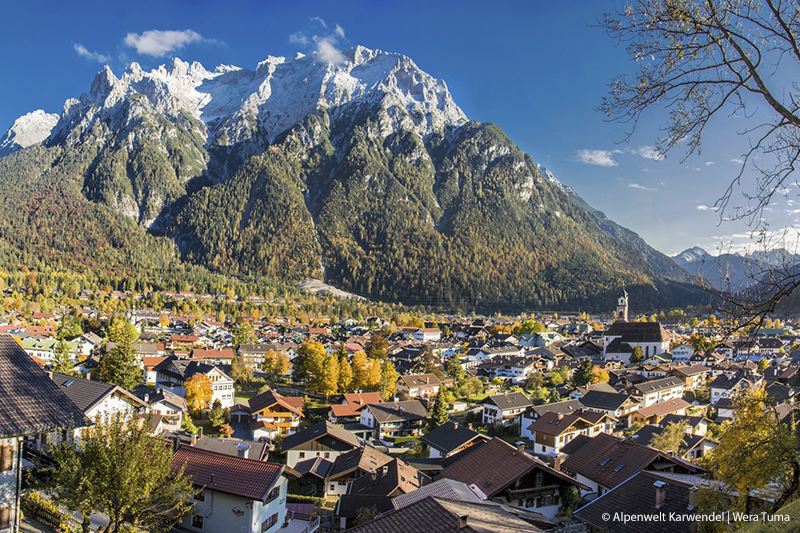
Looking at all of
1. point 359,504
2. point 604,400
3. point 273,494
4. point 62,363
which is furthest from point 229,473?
point 604,400

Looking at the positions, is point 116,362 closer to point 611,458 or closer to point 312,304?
point 611,458

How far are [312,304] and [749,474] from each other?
418 feet

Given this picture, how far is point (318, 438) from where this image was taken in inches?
1191

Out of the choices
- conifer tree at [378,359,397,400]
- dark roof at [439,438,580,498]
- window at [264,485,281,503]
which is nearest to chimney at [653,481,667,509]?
dark roof at [439,438,580,498]

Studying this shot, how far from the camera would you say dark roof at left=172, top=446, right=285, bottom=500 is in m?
16.8

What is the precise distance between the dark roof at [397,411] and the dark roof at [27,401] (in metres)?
30.9

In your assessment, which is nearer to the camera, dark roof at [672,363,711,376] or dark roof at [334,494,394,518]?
dark roof at [334,494,394,518]

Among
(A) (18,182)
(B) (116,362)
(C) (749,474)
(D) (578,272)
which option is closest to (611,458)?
(C) (749,474)

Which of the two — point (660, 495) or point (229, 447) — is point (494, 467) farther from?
Answer: point (229, 447)

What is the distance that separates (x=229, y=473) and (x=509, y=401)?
28.6 metres

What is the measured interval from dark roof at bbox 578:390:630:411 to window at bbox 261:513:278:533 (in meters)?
30.5

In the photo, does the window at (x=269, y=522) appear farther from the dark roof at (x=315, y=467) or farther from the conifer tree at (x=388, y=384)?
the conifer tree at (x=388, y=384)

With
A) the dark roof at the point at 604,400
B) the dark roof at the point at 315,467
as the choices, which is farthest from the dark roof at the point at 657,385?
the dark roof at the point at 315,467

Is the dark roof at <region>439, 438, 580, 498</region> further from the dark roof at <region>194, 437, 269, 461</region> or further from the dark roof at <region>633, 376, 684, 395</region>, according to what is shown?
Result: the dark roof at <region>633, 376, 684, 395</region>
